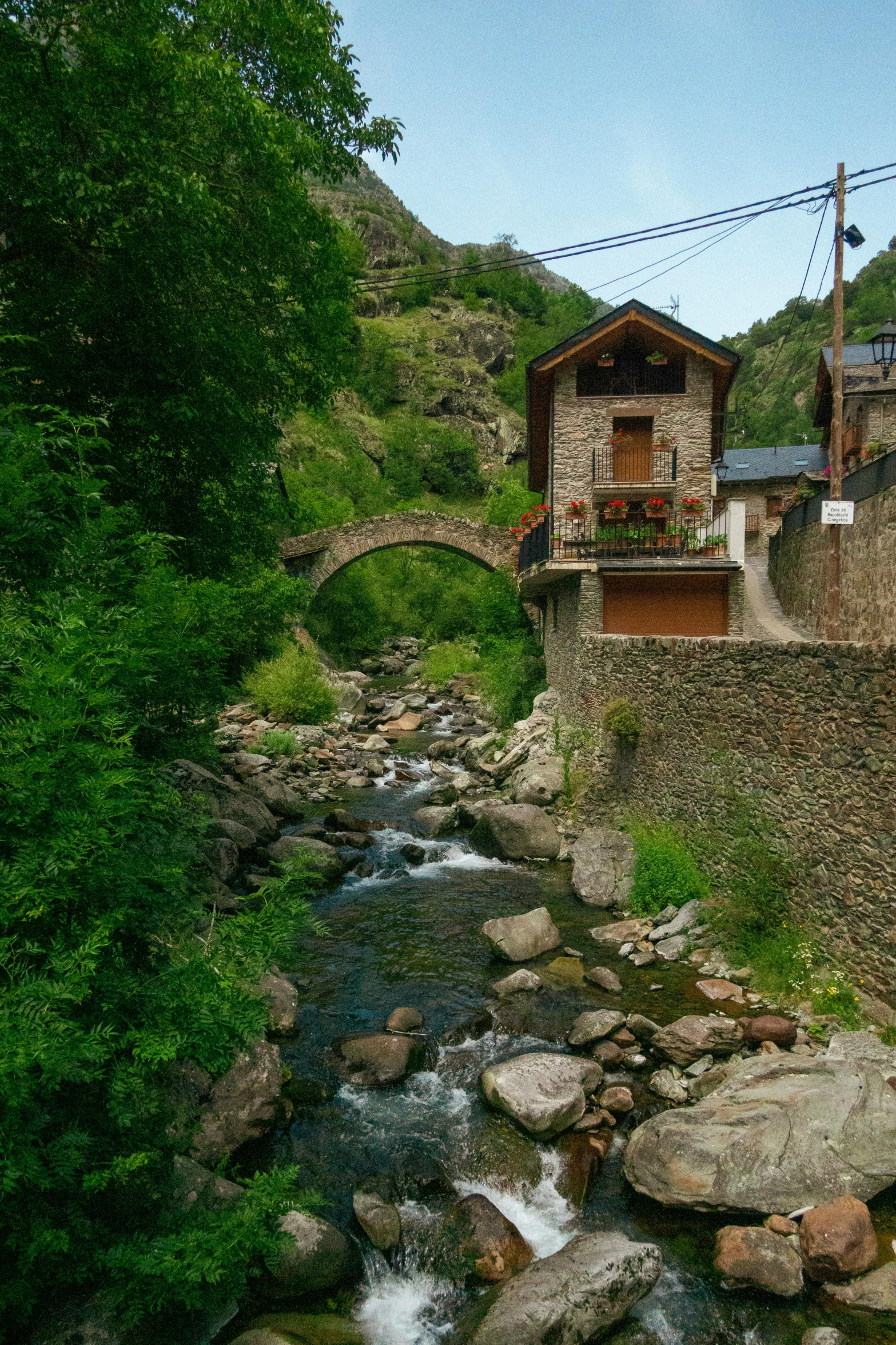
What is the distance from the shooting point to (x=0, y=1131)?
2477 mm

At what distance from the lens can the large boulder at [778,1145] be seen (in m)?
4.11

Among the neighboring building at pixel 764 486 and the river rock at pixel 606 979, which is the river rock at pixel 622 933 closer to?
the river rock at pixel 606 979

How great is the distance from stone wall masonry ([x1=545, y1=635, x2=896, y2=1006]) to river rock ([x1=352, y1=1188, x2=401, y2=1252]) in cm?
378

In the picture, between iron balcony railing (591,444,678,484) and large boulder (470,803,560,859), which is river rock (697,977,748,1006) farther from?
iron balcony railing (591,444,678,484)

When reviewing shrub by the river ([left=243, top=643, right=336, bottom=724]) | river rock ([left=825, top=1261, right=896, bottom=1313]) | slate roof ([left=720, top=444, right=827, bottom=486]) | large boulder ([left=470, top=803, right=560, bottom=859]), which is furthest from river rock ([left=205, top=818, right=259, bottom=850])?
slate roof ([left=720, top=444, right=827, bottom=486])

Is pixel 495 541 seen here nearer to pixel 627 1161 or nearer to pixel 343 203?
pixel 627 1161

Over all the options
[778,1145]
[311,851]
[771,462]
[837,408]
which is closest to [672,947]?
[778,1145]

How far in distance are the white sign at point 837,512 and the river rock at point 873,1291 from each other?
8447 mm

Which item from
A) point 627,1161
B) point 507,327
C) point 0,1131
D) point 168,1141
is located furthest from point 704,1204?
point 507,327

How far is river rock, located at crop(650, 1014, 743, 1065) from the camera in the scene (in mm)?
5559

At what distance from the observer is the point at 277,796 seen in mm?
12922

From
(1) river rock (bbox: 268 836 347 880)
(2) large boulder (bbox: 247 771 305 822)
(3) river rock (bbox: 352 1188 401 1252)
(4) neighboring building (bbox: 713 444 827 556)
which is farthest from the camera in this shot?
(4) neighboring building (bbox: 713 444 827 556)

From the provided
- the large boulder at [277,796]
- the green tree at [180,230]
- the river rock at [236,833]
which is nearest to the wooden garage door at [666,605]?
the large boulder at [277,796]

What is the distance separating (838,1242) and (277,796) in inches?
411
